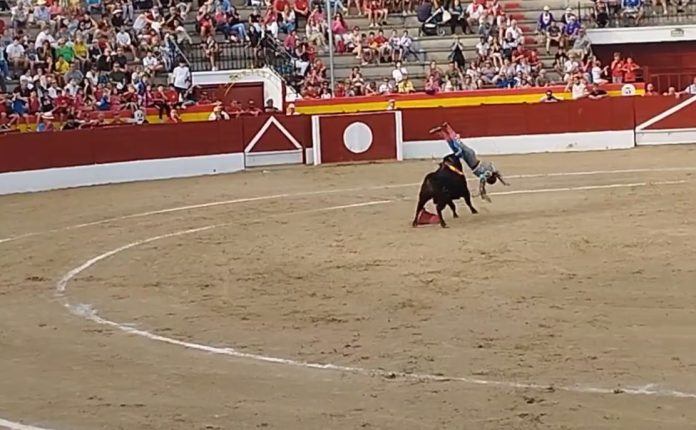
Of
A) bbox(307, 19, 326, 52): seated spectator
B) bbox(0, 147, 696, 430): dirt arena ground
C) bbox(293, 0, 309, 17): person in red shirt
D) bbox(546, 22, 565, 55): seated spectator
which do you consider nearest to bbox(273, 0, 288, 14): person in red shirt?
bbox(293, 0, 309, 17): person in red shirt

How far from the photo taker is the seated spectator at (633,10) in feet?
106

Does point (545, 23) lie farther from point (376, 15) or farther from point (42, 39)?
point (42, 39)

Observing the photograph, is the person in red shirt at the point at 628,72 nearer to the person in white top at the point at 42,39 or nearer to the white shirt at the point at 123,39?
the white shirt at the point at 123,39

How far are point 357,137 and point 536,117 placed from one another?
3672 mm

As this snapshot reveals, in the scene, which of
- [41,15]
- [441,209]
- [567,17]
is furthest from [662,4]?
[441,209]

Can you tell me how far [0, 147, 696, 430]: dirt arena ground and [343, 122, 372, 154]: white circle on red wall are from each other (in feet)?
19.9

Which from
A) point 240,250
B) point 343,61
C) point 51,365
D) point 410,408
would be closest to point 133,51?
point 343,61

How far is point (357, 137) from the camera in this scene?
24.6 metres

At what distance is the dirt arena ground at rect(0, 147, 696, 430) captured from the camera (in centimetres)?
743

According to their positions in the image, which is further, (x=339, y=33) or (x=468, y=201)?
(x=339, y=33)

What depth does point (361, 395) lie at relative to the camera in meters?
7.68

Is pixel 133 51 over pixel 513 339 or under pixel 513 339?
over

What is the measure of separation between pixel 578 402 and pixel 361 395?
125 centimetres

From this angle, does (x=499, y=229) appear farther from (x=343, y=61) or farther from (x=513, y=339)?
(x=343, y=61)
